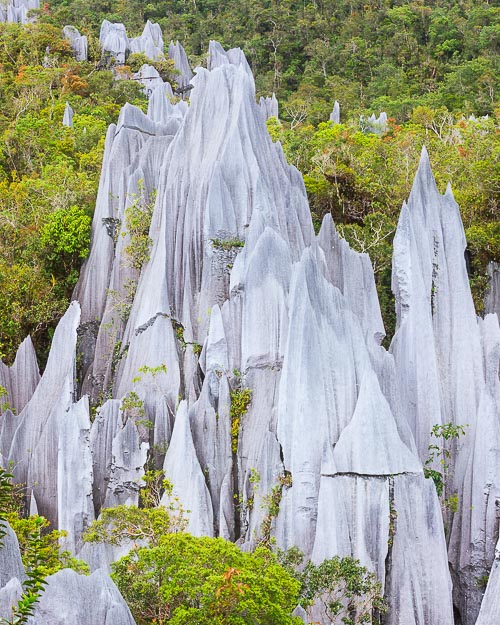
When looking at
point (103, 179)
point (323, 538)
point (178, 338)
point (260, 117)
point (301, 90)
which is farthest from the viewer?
point (301, 90)

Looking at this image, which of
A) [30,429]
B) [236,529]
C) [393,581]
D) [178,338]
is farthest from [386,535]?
[30,429]

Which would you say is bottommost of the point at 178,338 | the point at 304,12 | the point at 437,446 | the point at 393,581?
the point at 393,581

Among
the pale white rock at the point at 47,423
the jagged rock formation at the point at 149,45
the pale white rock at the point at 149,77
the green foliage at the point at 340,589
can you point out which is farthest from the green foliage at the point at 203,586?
the jagged rock formation at the point at 149,45

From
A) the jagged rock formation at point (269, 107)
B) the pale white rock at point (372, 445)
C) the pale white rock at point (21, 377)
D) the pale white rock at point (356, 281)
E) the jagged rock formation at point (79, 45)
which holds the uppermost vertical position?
the jagged rock formation at point (79, 45)

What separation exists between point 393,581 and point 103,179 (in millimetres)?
14621

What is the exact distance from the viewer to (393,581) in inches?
655

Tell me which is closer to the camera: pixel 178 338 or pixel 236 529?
pixel 236 529

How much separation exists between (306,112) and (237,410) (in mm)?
25140

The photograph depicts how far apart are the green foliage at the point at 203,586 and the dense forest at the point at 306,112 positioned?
37.3ft

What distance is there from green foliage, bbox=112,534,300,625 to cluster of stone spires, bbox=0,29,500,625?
2583 mm

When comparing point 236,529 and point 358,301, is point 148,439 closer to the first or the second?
point 236,529

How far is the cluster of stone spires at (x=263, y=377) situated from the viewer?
55.4ft

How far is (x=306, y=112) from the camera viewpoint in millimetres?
41750

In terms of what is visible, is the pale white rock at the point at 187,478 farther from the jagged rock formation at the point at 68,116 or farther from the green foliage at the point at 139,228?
the jagged rock formation at the point at 68,116
